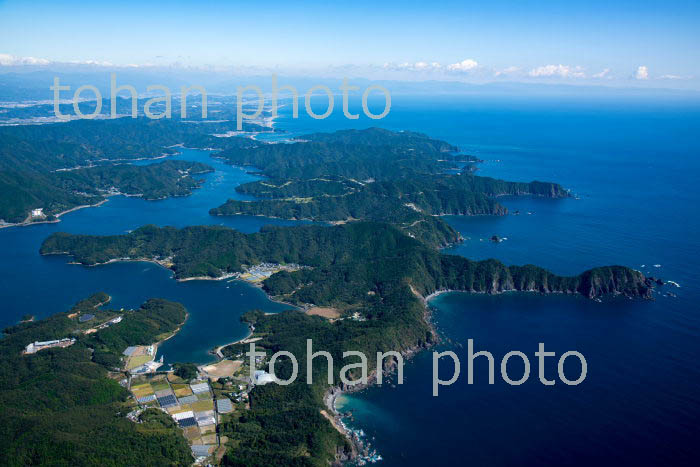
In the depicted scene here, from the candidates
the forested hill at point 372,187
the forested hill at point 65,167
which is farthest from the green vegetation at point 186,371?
the forested hill at point 65,167

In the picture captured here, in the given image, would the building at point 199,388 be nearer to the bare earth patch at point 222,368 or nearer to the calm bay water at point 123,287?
the bare earth patch at point 222,368

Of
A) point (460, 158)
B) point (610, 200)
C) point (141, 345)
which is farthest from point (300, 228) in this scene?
point (460, 158)

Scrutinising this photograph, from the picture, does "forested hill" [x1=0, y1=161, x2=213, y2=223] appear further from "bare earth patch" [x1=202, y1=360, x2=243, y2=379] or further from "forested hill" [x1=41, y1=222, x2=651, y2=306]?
"bare earth patch" [x1=202, y1=360, x2=243, y2=379]

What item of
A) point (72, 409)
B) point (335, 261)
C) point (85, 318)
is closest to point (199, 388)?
point (72, 409)

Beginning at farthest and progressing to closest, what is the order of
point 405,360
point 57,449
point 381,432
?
point 405,360
point 381,432
point 57,449

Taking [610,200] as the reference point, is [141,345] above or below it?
below

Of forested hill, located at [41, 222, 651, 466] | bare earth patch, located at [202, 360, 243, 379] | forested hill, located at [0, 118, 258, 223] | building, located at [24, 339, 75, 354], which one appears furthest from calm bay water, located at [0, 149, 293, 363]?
forested hill, located at [0, 118, 258, 223]

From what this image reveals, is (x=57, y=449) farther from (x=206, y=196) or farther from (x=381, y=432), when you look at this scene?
(x=206, y=196)
